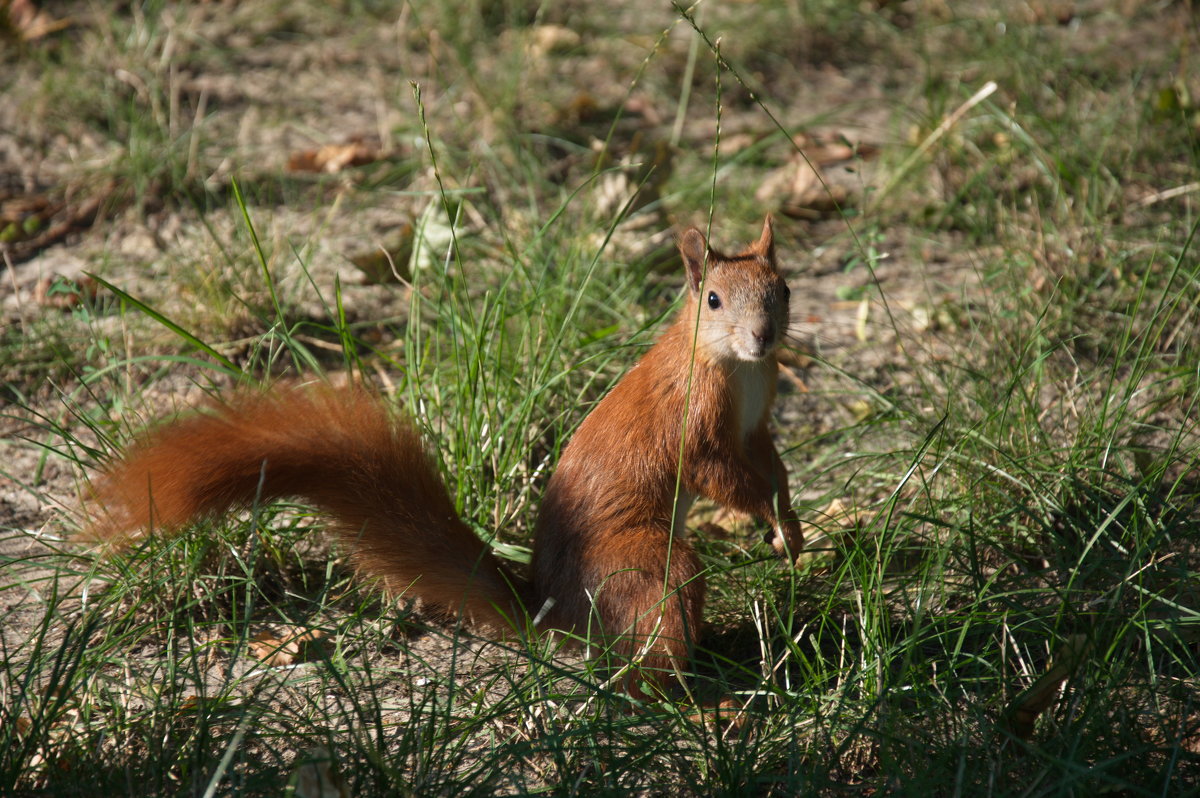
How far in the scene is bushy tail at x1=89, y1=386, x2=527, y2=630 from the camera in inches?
70.7

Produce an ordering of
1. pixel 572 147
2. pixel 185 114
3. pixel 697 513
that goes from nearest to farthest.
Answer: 1. pixel 697 513
2. pixel 572 147
3. pixel 185 114

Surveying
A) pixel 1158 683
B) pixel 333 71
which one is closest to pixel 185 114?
pixel 333 71

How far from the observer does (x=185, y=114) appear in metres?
4.09

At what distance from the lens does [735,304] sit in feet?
7.11

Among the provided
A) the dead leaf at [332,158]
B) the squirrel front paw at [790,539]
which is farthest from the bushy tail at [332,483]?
the dead leaf at [332,158]

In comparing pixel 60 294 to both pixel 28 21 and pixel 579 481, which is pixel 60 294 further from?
pixel 28 21

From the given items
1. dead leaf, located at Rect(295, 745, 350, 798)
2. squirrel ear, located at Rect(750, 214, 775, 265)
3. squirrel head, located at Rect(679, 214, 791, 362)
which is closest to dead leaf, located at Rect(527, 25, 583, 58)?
squirrel ear, located at Rect(750, 214, 775, 265)

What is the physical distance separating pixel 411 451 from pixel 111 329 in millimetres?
1417

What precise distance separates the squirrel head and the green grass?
21 cm

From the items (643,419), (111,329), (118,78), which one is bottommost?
(111,329)

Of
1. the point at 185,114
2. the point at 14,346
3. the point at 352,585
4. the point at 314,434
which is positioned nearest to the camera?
the point at 314,434

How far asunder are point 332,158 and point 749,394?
219cm

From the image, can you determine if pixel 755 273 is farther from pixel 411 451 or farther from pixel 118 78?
pixel 118 78

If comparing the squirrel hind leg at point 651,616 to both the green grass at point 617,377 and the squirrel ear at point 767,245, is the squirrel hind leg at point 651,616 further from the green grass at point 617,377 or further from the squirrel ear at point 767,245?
the squirrel ear at point 767,245
